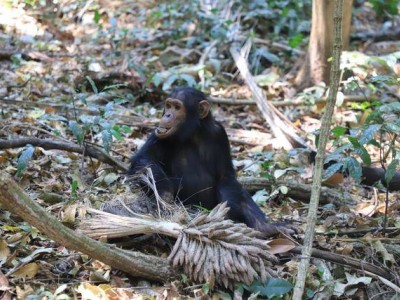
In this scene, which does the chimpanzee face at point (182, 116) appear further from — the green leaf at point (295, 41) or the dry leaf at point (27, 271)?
the green leaf at point (295, 41)

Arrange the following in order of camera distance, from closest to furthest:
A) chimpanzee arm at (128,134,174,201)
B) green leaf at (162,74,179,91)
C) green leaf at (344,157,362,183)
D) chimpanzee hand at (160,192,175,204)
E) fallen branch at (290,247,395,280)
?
fallen branch at (290,247,395,280) < green leaf at (344,157,362,183) < chimpanzee hand at (160,192,175,204) < chimpanzee arm at (128,134,174,201) < green leaf at (162,74,179,91)

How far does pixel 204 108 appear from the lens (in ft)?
17.9

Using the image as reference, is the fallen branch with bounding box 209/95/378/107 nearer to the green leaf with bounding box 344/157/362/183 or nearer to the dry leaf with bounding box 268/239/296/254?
the green leaf with bounding box 344/157/362/183

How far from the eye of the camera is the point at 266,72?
365 inches

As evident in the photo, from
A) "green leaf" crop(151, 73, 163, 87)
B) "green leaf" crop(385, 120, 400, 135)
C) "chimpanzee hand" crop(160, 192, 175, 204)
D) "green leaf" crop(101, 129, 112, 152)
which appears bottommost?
"chimpanzee hand" crop(160, 192, 175, 204)

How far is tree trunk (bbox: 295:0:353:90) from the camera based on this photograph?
26.8 feet

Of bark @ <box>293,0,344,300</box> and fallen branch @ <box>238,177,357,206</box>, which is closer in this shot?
bark @ <box>293,0,344,300</box>

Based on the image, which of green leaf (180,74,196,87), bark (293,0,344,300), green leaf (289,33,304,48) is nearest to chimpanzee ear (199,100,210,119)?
bark (293,0,344,300)

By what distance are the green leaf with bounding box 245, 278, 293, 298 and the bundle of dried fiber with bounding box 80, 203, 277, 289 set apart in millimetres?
40

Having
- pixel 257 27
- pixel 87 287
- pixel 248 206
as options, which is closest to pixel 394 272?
pixel 248 206

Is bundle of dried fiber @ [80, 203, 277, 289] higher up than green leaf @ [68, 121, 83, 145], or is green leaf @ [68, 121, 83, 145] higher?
green leaf @ [68, 121, 83, 145]

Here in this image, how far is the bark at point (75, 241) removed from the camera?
3.07 meters

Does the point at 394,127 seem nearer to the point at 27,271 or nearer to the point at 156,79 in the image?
the point at 27,271

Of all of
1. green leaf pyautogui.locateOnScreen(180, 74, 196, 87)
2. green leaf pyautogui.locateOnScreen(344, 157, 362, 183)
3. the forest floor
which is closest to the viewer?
the forest floor
